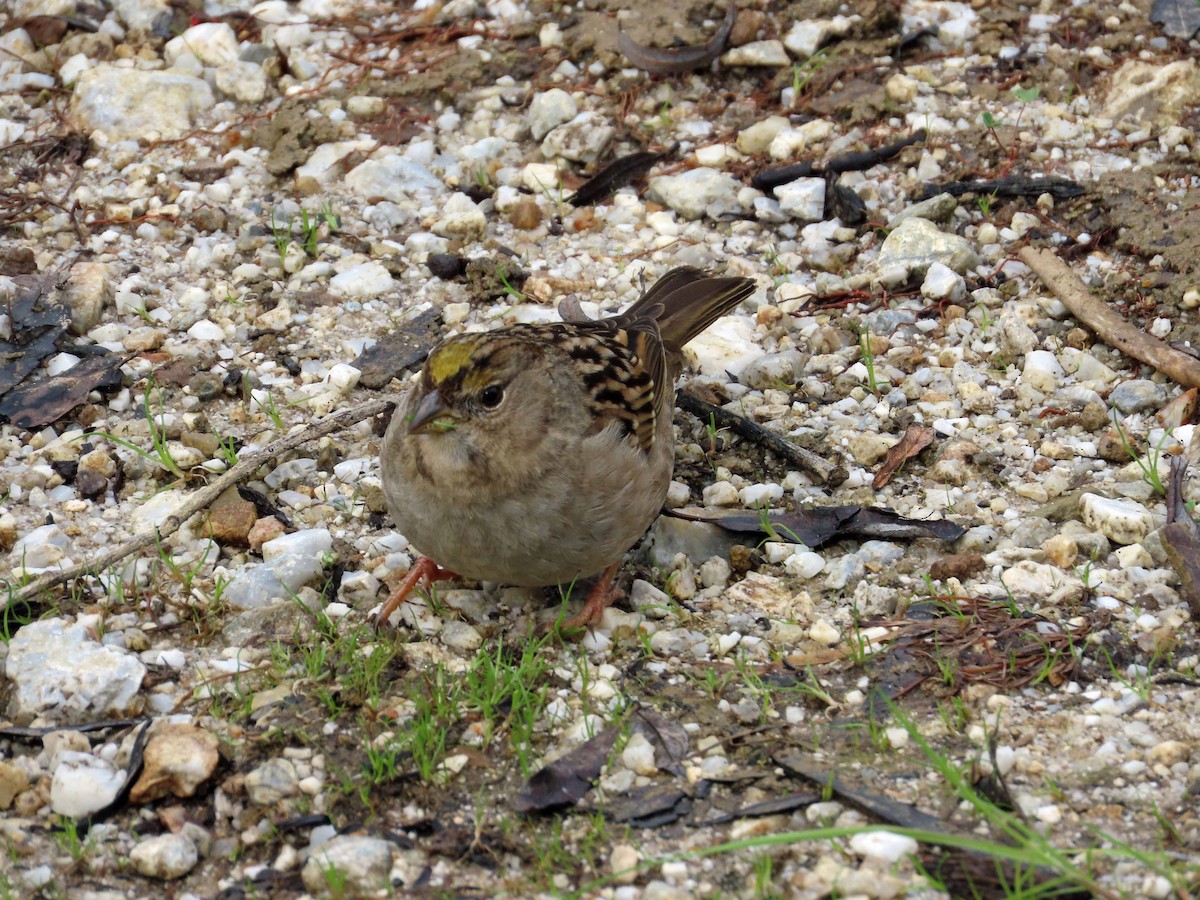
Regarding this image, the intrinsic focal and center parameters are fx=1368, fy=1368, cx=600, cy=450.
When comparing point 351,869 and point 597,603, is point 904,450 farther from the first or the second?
point 351,869

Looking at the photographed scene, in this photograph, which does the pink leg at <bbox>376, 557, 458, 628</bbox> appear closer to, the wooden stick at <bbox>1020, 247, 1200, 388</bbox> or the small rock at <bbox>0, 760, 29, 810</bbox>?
the small rock at <bbox>0, 760, 29, 810</bbox>

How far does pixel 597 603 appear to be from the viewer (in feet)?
14.3

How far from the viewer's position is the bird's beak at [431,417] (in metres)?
4.00

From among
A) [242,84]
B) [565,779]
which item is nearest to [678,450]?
[565,779]

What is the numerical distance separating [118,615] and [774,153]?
3.74 meters

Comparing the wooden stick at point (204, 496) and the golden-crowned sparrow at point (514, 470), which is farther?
the wooden stick at point (204, 496)


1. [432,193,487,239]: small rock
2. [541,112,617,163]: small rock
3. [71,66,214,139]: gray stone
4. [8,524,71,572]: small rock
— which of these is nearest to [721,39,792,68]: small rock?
[541,112,617,163]: small rock

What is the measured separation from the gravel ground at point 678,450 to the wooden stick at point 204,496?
33 millimetres

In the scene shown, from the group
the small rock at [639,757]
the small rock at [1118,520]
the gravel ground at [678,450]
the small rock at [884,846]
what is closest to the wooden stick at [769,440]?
the gravel ground at [678,450]

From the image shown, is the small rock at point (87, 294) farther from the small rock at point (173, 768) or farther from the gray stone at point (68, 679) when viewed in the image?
the small rock at point (173, 768)

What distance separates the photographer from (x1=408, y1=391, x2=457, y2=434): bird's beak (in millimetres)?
4004

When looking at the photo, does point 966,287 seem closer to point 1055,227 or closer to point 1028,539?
point 1055,227

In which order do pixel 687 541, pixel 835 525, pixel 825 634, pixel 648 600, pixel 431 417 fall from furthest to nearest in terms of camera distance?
pixel 687 541
pixel 835 525
pixel 648 600
pixel 825 634
pixel 431 417

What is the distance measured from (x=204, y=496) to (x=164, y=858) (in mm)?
1650
